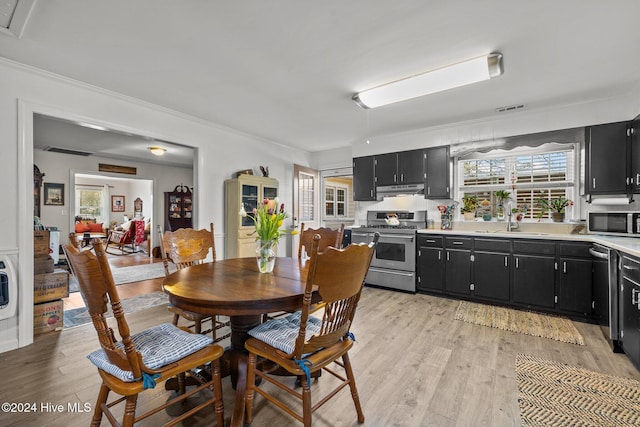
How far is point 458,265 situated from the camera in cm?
391


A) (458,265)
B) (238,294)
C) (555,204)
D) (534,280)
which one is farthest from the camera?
(458,265)

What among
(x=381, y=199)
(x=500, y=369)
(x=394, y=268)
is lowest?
(x=500, y=369)

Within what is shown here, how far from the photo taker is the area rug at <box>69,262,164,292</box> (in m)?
4.96

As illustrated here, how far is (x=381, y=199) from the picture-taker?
511 centimetres

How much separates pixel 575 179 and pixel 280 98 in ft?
12.7

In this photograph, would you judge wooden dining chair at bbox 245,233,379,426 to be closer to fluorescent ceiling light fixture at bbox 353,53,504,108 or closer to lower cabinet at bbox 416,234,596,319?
fluorescent ceiling light fixture at bbox 353,53,504,108

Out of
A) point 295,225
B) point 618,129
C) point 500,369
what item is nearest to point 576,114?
point 618,129

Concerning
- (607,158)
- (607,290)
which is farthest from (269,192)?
(607,158)

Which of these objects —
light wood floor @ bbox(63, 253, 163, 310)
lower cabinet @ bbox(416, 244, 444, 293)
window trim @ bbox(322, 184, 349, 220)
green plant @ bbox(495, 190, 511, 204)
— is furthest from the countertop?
light wood floor @ bbox(63, 253, 163, 310)

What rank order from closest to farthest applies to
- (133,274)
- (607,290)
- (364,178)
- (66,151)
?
(607,290)
(364,178)
(133,274)
(66,151)

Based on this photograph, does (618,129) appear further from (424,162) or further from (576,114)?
(424,162)

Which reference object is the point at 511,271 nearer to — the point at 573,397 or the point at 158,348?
the point at 573,397

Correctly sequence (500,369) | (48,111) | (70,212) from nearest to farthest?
(500,369), (48,111), (70,212)

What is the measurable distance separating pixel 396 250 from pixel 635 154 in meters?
2.84
